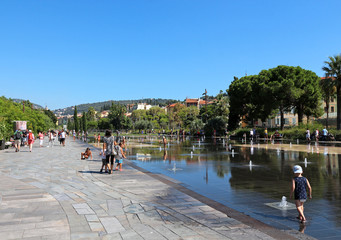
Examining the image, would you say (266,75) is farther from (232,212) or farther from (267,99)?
(232,212)

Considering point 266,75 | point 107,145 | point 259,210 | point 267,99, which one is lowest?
point 259,210

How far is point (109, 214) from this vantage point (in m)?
5.73

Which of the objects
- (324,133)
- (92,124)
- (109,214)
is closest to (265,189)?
(109,214)

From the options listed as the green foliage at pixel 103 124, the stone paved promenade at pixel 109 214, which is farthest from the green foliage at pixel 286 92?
the green foliage at pixel 103 124

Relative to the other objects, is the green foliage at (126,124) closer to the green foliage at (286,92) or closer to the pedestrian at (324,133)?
the green foliage at (286,92)

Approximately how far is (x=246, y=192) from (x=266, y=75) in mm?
39948

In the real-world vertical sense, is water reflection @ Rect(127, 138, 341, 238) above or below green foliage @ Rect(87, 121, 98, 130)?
below

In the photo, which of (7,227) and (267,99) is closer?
(7,227)

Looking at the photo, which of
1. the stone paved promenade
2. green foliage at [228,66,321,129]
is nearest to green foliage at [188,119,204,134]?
green foliage at [228,66,321,129]

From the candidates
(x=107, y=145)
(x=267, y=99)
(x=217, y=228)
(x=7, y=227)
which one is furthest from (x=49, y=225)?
(x=267, y=99)

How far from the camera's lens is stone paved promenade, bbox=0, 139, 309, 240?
470cm

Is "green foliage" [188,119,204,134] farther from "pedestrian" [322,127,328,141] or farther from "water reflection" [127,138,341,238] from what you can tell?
"water reflection" [127,138,341,238]

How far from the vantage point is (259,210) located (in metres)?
6.30

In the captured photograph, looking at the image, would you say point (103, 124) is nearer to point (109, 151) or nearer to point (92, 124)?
point (92, 124)
